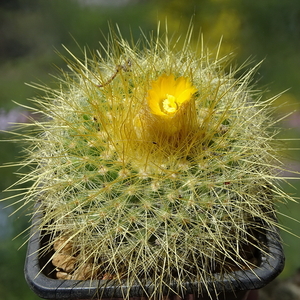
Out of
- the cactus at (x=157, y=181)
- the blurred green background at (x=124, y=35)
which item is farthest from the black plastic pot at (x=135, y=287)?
the blurred green background at (x=124, y=35)

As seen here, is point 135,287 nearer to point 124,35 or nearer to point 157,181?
point 157,181

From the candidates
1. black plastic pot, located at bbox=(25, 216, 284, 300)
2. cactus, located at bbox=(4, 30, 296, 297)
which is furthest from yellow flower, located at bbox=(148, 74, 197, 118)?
black plastic pot, located at bbox=(25, 216, 284, 300)

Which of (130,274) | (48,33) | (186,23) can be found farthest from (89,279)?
(48,33)

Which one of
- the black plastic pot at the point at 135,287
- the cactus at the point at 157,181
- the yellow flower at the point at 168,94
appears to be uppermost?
the yellow flower at the point at 168,94

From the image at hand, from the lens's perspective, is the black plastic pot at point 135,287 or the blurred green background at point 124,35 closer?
the black plastic pot at point 135,287

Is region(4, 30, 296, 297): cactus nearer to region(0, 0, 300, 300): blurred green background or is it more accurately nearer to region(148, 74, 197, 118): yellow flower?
region(148, 74, 197, 118): yellow flower

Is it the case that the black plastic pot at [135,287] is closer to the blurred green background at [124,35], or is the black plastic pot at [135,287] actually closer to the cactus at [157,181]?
the cactus at [157,181]
